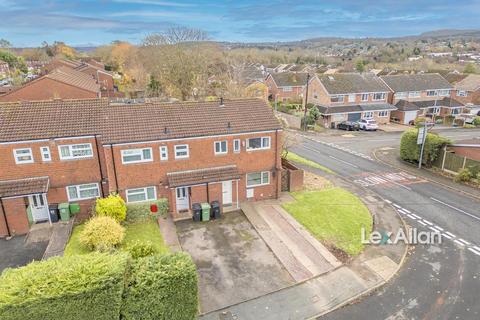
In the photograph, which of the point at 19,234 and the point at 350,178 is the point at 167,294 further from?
the point at 350,178

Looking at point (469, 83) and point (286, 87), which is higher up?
point (469, 83)

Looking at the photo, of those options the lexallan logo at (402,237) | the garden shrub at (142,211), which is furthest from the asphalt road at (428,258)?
the garden shrub at (142,211)

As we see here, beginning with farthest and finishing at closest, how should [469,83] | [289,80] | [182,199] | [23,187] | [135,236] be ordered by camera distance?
1. [289,80]
2. [469,83]
3. [182,199]
4. [135,236]
5. [23,187]

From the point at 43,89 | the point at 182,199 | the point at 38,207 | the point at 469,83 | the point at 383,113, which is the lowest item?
the point at 182,199

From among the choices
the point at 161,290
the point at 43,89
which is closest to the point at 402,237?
the point at 161,290

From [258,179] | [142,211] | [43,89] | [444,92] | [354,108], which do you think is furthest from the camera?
[444,92]

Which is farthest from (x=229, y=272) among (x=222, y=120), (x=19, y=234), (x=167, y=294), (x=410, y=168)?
(x=410, y=168)

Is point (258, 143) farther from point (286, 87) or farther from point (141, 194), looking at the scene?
point (286, 87)
